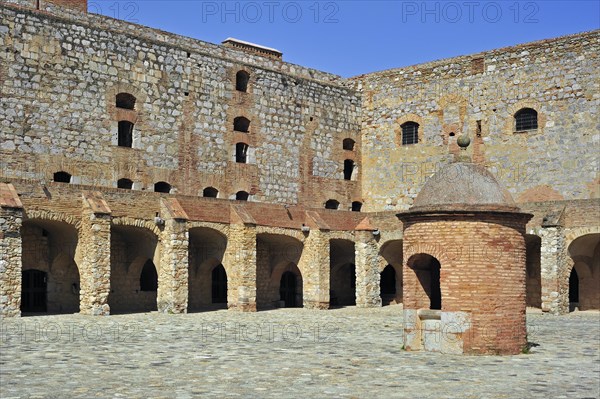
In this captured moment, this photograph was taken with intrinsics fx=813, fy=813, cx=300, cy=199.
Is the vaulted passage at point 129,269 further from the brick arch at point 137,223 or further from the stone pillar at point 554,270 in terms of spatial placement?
the stone pillar at point 554,270

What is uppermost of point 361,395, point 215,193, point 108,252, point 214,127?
point 214,127

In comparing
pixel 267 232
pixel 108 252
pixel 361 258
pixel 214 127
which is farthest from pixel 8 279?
pixel 361 258

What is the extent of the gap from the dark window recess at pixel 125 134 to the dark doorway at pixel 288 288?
8.03 m

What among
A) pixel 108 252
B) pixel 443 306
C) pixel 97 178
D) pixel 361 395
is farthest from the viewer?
pixel 97 178

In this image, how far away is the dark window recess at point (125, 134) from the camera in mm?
28094

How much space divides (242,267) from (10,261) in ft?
25.1

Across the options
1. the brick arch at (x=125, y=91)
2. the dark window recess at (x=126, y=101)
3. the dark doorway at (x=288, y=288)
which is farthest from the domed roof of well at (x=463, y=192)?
the dark doorway at (x=288, y=288)

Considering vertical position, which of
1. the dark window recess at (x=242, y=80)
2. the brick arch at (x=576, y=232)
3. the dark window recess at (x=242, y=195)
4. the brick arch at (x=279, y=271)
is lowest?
the brick arch at (x=279, y=271)

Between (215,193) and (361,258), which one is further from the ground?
(215,193)

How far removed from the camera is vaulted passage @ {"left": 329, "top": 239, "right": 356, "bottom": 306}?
3188 centimetres

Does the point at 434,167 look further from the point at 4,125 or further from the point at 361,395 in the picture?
the point at 361,395

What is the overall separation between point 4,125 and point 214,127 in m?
8.10

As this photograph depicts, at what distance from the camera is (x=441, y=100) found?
33.0 m

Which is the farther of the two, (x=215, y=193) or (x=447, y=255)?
(x=215, y=193)
